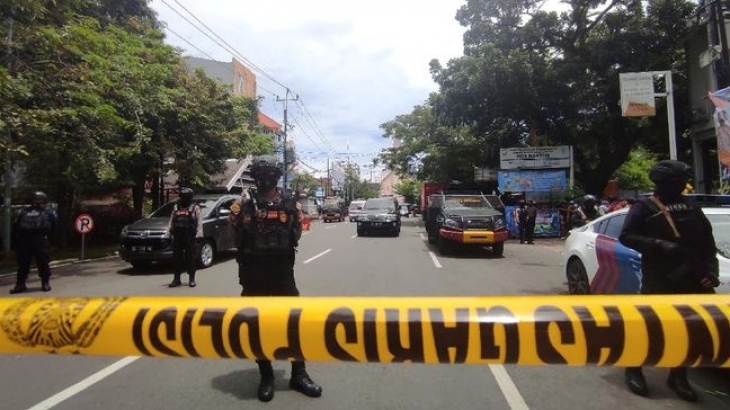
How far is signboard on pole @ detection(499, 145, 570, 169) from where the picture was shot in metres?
22.5

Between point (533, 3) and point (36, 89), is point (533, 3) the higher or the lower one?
the higher one

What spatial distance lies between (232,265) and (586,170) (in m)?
18.8

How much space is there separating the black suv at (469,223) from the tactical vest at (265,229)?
10.0 m

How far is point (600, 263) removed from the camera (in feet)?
19.6

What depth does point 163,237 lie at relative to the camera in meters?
11.1

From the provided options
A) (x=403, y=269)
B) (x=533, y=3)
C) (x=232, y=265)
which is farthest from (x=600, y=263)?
(x=533, y=3)

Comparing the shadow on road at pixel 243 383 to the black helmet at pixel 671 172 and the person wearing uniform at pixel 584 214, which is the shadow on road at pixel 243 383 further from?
the person wearing uniform at pixel 584 214

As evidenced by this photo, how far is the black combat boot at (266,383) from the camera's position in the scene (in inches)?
149

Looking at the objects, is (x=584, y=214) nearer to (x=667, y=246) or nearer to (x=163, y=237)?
(x=163, y=237)

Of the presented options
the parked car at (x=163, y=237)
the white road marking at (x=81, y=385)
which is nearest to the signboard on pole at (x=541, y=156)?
the parked car at (x=163, y=237)

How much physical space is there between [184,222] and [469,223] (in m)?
7.37

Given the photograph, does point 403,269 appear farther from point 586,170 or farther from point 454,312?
point 586,170

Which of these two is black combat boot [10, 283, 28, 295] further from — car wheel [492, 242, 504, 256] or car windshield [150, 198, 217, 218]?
car wheel [492, 242, 504, 256]

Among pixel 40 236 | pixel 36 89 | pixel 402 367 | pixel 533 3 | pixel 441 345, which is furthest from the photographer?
pixel 533 3
